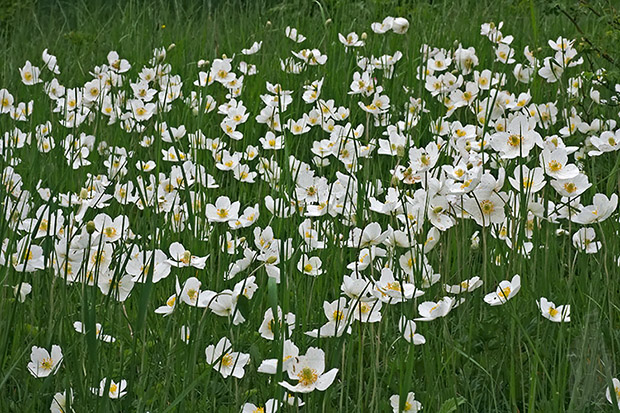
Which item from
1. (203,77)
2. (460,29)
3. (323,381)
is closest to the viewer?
(323,381)

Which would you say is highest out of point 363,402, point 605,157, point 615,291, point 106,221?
point 605,157

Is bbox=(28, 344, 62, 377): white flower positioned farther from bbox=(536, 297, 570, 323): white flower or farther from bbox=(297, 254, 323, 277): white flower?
bbox=(536, 297, 570, 323): white flower

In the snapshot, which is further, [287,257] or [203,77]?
[203,77]

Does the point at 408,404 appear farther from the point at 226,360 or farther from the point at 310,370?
the point at 226,360

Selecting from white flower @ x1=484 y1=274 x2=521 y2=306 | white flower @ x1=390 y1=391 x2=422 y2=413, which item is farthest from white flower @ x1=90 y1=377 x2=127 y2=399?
white flower @ x1=484 y1=274 x2=521 y2=306

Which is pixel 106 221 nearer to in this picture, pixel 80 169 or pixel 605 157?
pixel 80 169

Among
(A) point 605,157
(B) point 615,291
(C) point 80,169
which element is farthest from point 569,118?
(C) point 80,169

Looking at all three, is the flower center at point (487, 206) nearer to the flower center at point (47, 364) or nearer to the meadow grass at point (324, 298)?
the meadow grass at point (324, 298)

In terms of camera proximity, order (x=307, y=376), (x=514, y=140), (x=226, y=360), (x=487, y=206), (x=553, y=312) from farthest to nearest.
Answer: (x=514, y=140) < (x=487, y=206) < (x=553, y=312) < (x=226, y=360) < (x=307, y=376)

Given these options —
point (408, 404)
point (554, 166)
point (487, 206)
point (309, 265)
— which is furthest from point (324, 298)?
point (554, 166)

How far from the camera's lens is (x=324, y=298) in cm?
224

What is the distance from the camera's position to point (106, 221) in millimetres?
2244

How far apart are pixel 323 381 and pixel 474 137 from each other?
1.65 m

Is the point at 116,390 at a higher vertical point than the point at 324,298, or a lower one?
lower
